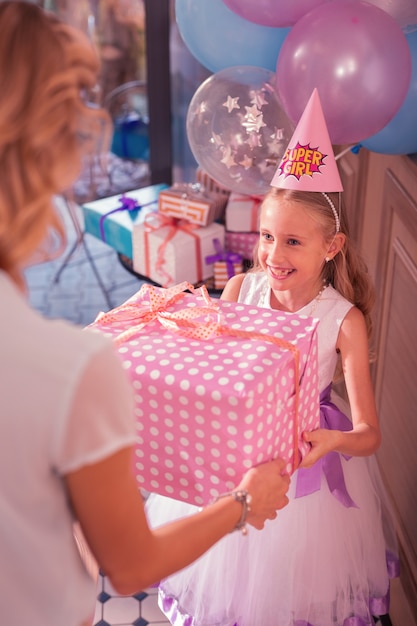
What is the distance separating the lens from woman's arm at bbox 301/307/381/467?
1421 millimetres

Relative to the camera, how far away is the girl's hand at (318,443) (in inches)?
54.7

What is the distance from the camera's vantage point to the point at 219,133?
6.82ft

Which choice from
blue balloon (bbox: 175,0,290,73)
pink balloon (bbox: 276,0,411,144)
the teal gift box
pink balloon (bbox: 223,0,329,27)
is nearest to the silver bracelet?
pink balloon (bbox: 276,0,411,144)

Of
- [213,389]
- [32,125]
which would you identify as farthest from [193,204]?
[32,125]

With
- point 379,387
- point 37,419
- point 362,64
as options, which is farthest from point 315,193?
point 37,419

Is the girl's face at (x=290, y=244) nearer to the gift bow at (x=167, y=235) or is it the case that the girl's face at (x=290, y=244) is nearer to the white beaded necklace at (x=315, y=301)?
the white beaded necklace at (x=315, y=301)

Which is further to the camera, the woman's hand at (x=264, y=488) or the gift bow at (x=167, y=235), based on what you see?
the gift bow at (x=167, y=235)

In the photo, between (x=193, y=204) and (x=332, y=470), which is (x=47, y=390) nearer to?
(x=332, y=470)

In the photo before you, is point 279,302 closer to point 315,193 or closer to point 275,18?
point 315,193

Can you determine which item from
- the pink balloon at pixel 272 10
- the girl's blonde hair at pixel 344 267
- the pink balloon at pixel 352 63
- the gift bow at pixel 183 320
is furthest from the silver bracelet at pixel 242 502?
the pink balloon at pixel 272 10

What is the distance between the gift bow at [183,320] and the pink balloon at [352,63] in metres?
0.55

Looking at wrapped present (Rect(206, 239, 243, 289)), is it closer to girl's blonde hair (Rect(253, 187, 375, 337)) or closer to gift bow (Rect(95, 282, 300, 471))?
girl's blonde hair (Rect(253, 187, 375, 337))

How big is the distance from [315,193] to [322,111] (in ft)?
0.58

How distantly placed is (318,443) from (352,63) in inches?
32.2
